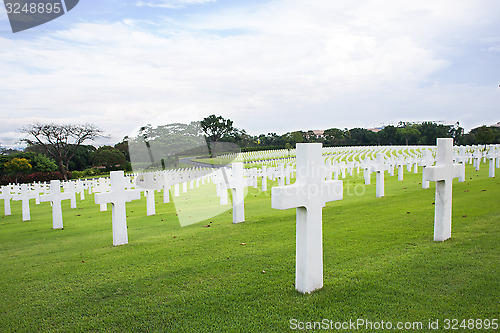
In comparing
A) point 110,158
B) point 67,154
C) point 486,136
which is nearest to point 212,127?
point 110,158

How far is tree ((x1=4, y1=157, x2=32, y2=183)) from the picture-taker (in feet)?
113

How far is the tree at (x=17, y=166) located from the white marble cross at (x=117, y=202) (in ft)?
115

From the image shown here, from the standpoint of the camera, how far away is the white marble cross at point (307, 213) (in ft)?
12.0

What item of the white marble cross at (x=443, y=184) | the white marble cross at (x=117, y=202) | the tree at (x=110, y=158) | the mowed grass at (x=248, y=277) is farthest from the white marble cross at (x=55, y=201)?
the tree at (x=110, y=158)

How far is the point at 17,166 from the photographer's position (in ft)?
114

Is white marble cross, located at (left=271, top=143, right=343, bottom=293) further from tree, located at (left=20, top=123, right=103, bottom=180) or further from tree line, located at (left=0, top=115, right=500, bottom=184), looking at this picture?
tree, located at (left=20, top=123, right=103, bottom=180)

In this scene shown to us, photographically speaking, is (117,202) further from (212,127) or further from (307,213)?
(212,127)

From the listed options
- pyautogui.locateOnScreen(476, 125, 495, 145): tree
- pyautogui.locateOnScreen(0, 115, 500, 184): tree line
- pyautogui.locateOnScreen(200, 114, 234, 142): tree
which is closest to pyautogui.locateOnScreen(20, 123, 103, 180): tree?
pyautogui.locateOnScreen(0, 115, 500, 184): tree line

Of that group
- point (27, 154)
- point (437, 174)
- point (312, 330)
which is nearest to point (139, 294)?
point (312, 330)

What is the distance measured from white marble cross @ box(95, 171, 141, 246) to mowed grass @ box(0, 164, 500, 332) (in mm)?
285

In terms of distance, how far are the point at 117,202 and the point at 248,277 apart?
345cm

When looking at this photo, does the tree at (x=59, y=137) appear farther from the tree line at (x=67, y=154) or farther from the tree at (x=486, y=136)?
the tree at (x=486, y=136)

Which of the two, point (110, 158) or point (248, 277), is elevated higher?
point (110, 158)

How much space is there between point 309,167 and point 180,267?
7.63 ft
